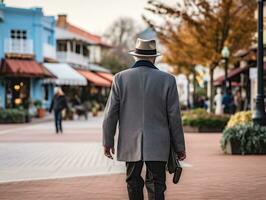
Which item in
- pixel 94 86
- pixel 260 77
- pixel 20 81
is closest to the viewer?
pixel 260 77

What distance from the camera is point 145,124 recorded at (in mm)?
6863

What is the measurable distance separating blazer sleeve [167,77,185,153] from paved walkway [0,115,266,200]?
238 cm

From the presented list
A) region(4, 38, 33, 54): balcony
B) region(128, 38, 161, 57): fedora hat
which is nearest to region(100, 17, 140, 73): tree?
region(4, 38, 33, 54): balcony

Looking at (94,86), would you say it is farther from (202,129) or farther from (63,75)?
(202,129)

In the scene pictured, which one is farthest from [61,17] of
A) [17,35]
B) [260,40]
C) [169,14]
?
[260,40]

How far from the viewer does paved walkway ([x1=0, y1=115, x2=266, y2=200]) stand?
953 centimetres

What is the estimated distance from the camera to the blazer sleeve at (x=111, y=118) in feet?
22.7

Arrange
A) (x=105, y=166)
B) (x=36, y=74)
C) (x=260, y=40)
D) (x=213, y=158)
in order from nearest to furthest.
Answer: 1. (x=105, y=166)
2. (x=213, y=158)
3. (x=260, y=40)
4. (x=36, y=74)

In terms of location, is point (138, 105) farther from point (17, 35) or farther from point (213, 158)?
point (17, 35)

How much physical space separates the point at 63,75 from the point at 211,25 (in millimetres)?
22608

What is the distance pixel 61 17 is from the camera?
74812mm

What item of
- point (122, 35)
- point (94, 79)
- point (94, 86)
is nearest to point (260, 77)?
point (94, 79)

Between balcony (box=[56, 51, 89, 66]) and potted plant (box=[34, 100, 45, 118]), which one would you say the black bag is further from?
balcony (box=[56, 51, 89, 66])

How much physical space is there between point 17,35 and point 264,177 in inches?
1603
